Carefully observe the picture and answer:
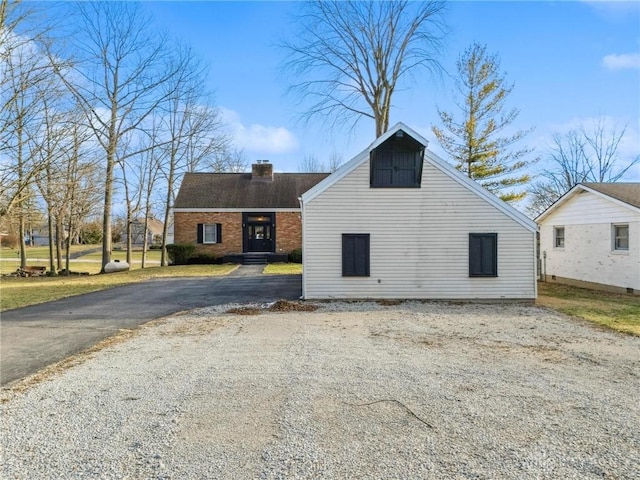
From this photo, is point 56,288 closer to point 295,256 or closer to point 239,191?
point 295,256

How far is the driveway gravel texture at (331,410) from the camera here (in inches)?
129

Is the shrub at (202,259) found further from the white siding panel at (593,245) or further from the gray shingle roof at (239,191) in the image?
the white siding panel at (593,245)

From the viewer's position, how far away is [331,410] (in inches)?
170

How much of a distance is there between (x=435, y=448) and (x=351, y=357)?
298 cm

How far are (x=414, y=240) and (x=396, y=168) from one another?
2.23m

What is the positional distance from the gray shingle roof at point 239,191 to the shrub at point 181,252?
8.94ft

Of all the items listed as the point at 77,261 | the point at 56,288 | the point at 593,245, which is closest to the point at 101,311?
the point at 56,288

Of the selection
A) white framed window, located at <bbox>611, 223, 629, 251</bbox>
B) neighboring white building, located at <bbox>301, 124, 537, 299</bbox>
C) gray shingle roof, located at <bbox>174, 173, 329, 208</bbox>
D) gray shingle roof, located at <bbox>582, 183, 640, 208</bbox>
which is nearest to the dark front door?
gray shingle roof, located at <bbox>174, 173, 329, 208</bbox>

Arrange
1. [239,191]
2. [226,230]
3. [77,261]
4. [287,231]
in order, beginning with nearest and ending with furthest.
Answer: [226,230] → [287,231] → [239,191] → [77,261]

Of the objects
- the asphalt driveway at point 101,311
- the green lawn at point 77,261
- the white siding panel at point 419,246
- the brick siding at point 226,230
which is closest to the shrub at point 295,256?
the brick siding at point 226,230

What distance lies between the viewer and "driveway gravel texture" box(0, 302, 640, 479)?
3.27 m

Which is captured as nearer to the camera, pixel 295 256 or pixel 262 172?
pixel 295 256

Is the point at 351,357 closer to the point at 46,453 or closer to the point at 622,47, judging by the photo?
the point at 46,453

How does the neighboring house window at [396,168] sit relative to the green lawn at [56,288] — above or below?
above
